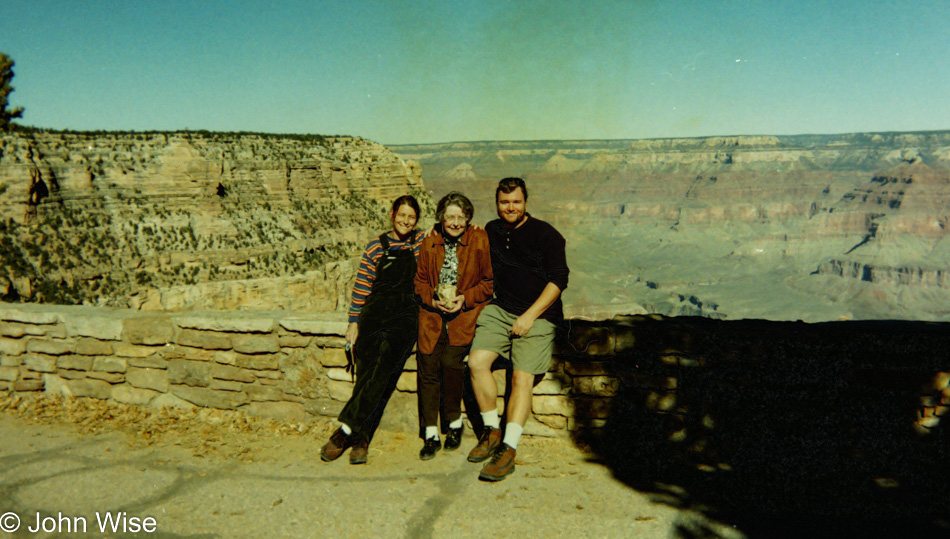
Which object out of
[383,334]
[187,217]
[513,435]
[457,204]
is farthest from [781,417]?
[187,217]

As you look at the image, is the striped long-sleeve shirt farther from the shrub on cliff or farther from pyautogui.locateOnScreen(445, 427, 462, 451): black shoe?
the shrub on cliff

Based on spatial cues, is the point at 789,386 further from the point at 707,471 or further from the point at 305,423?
the point at 305,423

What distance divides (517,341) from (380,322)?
1.01 metres

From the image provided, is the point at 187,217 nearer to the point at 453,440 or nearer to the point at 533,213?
the point at 453,440

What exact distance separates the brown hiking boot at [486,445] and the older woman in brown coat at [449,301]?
0.25 meters

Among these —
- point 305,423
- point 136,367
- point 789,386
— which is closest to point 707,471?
point 789,386

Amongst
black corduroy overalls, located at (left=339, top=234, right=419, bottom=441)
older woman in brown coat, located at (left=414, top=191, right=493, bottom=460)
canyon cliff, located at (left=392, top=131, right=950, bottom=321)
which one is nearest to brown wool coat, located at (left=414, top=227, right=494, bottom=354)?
older woman in brown coat, located at (left=414, top=191, right=493, bottom=460)

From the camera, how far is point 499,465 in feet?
11.6

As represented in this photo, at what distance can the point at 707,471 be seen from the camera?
3.62 m

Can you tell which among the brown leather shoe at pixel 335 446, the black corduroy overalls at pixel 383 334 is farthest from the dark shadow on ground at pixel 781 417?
the brown leather shoe at pixel 335 446

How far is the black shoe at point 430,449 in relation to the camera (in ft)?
12.7

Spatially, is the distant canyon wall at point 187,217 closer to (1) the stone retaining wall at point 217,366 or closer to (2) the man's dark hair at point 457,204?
(1) the stone retaining wall at point 217,366

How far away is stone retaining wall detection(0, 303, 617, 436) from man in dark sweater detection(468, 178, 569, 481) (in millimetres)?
337

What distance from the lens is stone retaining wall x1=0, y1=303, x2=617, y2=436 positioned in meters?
4.02
